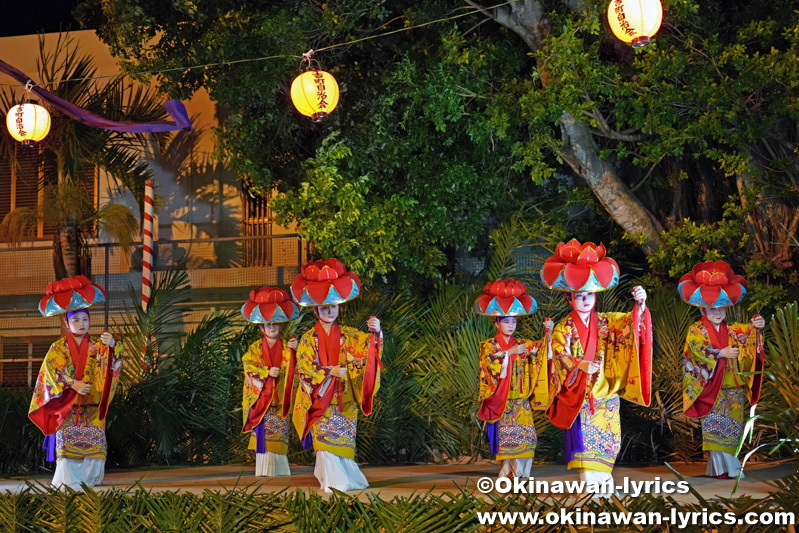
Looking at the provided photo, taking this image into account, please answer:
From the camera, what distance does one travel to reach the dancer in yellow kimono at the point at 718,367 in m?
7.15

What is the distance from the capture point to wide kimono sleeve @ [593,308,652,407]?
20.3 feet

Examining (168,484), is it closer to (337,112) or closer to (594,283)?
(594,283)

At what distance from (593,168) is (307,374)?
157 inches

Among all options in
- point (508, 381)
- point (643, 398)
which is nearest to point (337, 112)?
point (508, 381)

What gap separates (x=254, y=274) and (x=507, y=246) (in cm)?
435

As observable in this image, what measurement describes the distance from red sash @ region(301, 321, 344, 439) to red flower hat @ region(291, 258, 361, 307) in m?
0.24

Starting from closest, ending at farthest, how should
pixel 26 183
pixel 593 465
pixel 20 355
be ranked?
pixel 593 465, pixel 20 355, pixel 26 183

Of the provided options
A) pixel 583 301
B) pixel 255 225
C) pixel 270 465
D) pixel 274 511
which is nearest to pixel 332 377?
pixel 270 465

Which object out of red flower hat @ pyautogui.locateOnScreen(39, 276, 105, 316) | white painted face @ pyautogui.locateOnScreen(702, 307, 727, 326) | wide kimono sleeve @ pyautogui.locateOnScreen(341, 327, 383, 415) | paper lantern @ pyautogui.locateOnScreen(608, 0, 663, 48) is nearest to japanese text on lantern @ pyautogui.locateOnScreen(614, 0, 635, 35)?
paper lantern @ pyautogui.locateOnScreen(608, 0, 663, 48)

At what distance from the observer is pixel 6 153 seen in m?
12.0

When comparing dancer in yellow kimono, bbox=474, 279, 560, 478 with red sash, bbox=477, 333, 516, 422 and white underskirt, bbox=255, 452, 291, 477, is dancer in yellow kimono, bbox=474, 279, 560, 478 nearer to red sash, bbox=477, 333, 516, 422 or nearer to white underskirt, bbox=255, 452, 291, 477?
red sash, bbox=477, 333, 516, 422

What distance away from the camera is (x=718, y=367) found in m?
7.22

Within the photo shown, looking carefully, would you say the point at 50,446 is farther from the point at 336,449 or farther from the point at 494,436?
the point at 494,436

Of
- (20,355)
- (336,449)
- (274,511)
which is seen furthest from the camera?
(20,355)
